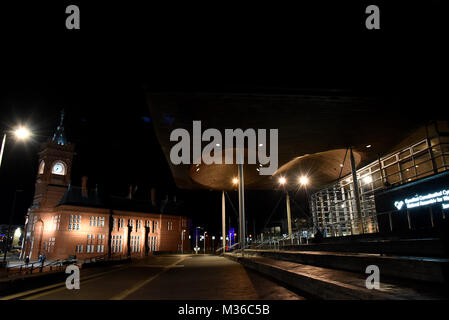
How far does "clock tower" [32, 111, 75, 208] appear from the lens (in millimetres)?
58719

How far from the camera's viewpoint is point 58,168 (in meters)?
61.5

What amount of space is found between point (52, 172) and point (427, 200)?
68.3 metres

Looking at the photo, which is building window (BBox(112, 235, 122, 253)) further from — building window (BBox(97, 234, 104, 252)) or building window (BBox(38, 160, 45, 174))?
building window (BBox(38, 160, 45, 174))

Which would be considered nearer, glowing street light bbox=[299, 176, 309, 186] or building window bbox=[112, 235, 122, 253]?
glowing street light bbox=[299, 176, 309, 186]

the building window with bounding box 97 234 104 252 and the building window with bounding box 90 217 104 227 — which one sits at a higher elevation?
the building window with bounding box 90 217 104 227

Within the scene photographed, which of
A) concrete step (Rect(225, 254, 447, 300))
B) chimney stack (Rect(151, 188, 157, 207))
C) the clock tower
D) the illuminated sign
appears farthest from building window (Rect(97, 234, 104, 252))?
concrete step (Rect(225, 254, 447, 300))

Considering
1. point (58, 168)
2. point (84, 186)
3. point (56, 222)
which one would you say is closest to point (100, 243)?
point (56, 222)

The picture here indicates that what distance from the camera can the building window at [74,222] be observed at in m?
55.3

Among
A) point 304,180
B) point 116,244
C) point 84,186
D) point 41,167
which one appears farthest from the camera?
point 84,186

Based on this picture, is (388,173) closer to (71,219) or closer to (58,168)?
(71,219)

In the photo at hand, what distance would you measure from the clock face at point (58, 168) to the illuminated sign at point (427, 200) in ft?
218
